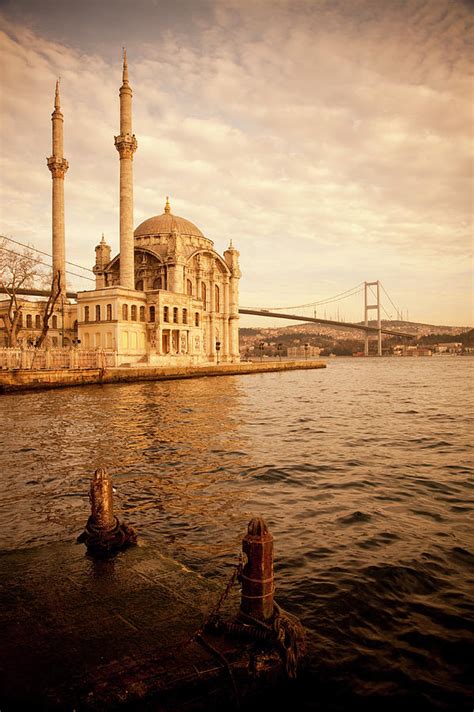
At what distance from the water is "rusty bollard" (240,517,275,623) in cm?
48

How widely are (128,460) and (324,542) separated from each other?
15.3 feet

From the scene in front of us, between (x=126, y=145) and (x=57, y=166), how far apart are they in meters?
6.86

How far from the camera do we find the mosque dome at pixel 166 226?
56.1m

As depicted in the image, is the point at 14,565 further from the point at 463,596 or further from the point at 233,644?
the point at 463,596

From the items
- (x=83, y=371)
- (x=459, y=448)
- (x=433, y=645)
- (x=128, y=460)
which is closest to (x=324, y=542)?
(x=433, y=645)

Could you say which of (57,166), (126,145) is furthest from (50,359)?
(57,166)

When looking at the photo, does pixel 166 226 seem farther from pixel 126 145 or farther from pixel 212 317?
pixel 126 145

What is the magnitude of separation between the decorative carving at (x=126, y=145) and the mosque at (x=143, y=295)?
7cm

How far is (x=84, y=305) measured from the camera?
4184cm

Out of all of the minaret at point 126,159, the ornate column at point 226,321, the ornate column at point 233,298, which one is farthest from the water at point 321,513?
the ornate column at point 233,298

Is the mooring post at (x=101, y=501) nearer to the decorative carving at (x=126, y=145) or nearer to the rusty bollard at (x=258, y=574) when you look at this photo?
the rusty bollard at (x=258, y=574)

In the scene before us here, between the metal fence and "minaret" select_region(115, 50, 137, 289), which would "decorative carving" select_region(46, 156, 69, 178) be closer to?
"minaret" select_region(115, 50, 137, 289)

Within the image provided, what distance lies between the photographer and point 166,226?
185 feet

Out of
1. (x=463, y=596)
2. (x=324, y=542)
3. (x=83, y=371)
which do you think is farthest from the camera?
(x=83, y=371)
